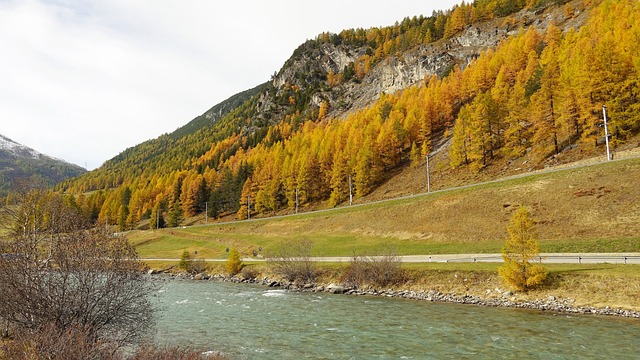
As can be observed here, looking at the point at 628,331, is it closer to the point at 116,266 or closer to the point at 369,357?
the point at 369,357

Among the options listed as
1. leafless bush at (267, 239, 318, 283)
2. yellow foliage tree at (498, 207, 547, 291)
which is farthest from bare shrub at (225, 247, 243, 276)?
yellow foliage tree at (498, 207, 547, 291)

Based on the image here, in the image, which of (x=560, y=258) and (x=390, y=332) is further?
(x=560, y=258)

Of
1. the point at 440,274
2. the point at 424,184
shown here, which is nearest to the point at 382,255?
the point at 440,274

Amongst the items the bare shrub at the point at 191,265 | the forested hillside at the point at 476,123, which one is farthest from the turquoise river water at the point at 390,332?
the forested hillside at the point at 476,123

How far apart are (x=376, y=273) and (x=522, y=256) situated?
46.9ft

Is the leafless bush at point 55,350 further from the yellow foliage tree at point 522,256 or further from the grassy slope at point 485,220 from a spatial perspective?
the grassy slope at point 485,220

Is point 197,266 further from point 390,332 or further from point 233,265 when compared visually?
point 390,332

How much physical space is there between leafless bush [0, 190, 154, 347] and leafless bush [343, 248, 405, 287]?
85.2 feet

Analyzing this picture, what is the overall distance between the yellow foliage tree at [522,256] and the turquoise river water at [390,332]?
354cm

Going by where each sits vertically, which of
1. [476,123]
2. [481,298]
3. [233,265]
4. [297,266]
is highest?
[476,123]

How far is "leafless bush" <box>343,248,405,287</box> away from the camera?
37219 mm

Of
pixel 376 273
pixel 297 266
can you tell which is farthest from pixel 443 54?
pixel 376 273

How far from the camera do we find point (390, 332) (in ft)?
71.7

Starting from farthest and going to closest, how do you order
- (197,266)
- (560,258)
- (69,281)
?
(197,266), (560,258), (69,281)
